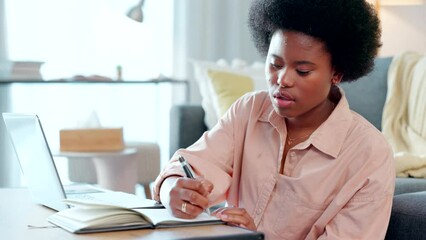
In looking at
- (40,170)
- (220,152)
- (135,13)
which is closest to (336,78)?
(220,152)

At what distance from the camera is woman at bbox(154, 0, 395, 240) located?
1.54m

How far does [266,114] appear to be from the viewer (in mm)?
1720

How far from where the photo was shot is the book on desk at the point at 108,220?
1223 millimetres

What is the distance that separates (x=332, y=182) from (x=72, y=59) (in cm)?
266

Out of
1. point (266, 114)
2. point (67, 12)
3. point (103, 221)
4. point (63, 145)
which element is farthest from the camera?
point (67, 12)

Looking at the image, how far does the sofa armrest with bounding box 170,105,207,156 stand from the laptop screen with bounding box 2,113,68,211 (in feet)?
4.94

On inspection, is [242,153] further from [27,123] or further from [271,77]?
[27,123]

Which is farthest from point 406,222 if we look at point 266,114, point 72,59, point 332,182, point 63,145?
point 72,59

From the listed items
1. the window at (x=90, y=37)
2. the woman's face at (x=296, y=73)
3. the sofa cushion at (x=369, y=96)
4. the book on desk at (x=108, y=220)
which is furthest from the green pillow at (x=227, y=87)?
the book on desk at (x=108, y=220)

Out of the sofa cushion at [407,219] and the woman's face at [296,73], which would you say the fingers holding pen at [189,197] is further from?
the sofa cushion at [407,219]

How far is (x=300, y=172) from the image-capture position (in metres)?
1.63

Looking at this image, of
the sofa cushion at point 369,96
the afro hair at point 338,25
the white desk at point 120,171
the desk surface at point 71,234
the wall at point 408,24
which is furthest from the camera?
the wall at point 408,24

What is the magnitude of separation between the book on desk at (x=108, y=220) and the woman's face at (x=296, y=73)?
0.35 m

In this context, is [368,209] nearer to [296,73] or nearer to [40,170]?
[296,73]
